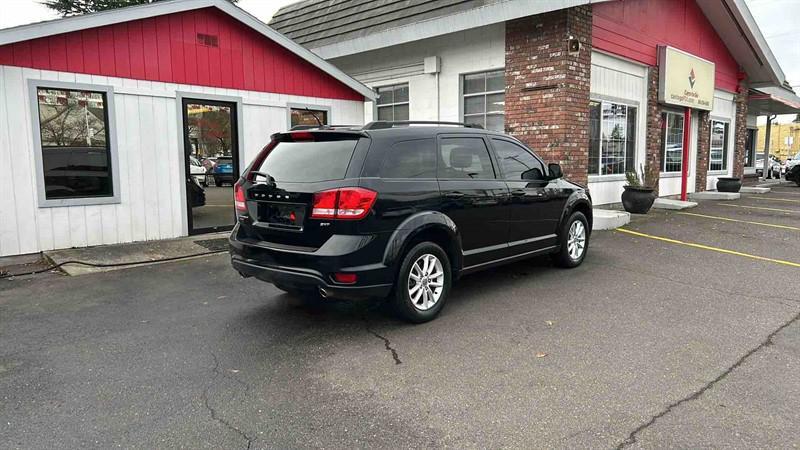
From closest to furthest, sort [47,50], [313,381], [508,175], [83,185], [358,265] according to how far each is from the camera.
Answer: [313,381], [358,265], [508,175], [47,50], [83,185]

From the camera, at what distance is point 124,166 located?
805cm

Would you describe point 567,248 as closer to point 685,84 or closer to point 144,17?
point 144,17

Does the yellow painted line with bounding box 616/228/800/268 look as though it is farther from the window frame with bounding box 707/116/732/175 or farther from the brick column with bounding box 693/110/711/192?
the window frame with bounding box 707/116/732/175

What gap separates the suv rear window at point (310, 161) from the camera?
446cm

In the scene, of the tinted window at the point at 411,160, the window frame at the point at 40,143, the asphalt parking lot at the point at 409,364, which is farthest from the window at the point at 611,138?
the window frame at the point at 40,143

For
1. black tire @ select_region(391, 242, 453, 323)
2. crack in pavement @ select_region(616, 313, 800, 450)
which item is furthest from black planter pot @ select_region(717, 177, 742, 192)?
black tire @ select_region(391, 242, 453, 323)

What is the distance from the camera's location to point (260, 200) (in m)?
4.72

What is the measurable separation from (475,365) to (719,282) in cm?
394

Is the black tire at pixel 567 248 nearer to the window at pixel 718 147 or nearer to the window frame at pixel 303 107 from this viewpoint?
the window frame at pixel 303 107

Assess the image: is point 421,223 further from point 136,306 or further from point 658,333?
point 136,306

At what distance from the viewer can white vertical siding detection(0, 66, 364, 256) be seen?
7.05 metres

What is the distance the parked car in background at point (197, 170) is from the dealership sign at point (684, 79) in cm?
1056

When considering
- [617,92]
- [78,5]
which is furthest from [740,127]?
[78,5]

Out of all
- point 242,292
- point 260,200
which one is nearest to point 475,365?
point 260,200
